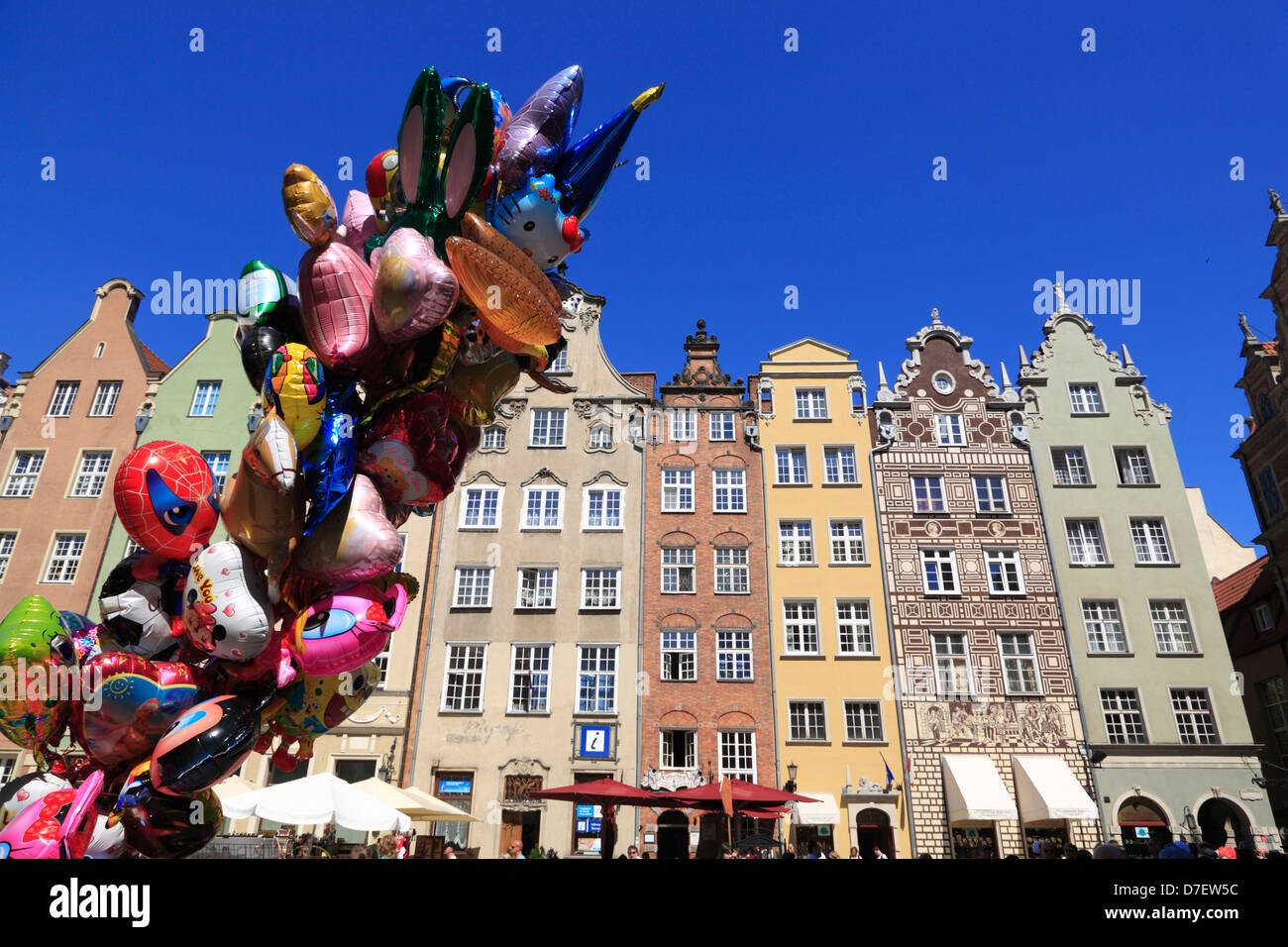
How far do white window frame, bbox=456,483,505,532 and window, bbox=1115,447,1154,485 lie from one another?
20.0m

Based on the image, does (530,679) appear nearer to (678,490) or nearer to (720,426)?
(678,490)

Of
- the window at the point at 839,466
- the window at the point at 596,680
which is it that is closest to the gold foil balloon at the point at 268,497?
the window at the point at 596,680

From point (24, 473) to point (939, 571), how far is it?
97.1ft

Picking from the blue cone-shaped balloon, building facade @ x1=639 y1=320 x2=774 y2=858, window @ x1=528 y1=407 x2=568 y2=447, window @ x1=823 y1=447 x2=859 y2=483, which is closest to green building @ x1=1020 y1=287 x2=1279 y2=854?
window @ x1=823 y1=447 x2=859 y2=483

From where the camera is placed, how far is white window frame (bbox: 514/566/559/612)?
23750 millimetres

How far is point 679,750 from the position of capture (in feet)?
73.3

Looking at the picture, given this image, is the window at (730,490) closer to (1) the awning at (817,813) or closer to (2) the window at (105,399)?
(1) the awning at (817,813)

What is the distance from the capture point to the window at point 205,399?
86.3 ft

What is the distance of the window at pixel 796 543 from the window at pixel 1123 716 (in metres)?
9.13

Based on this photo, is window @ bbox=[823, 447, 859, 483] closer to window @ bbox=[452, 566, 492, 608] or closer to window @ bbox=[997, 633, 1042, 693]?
window @ bbox=[997, 633, 1042, 693]

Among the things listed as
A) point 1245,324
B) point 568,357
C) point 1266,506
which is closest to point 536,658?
point 568,357

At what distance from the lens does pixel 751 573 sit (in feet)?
79.8
